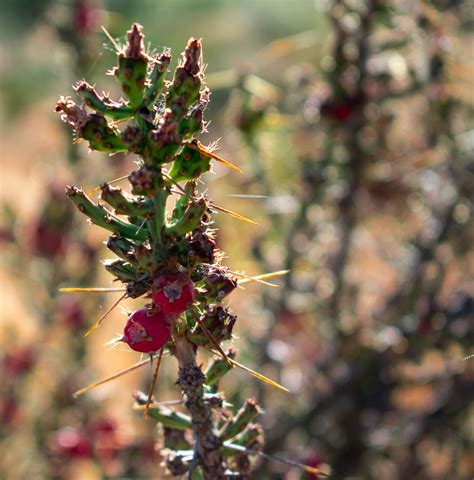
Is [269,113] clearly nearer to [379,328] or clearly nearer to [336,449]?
[379,328]

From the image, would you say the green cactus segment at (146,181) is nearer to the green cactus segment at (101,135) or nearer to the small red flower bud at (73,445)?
the green cactus segment at (101,135)

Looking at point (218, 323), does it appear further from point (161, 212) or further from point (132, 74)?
point (132, 74)

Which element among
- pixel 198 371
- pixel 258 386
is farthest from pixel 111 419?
pixel 198 371

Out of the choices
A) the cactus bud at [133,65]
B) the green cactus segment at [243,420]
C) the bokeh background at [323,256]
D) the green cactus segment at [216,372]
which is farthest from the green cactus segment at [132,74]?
the bokeh background at [323,256]

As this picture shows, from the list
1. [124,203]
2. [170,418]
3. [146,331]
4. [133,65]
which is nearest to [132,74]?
[133,65]

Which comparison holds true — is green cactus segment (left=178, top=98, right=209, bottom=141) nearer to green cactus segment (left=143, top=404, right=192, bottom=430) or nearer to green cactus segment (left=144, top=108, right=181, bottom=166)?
green cactus segment (left=144, top=108, right=181, bottom=166)

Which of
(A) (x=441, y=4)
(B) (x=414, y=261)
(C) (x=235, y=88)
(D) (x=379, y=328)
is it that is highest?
(A) (x=441, y=4)
